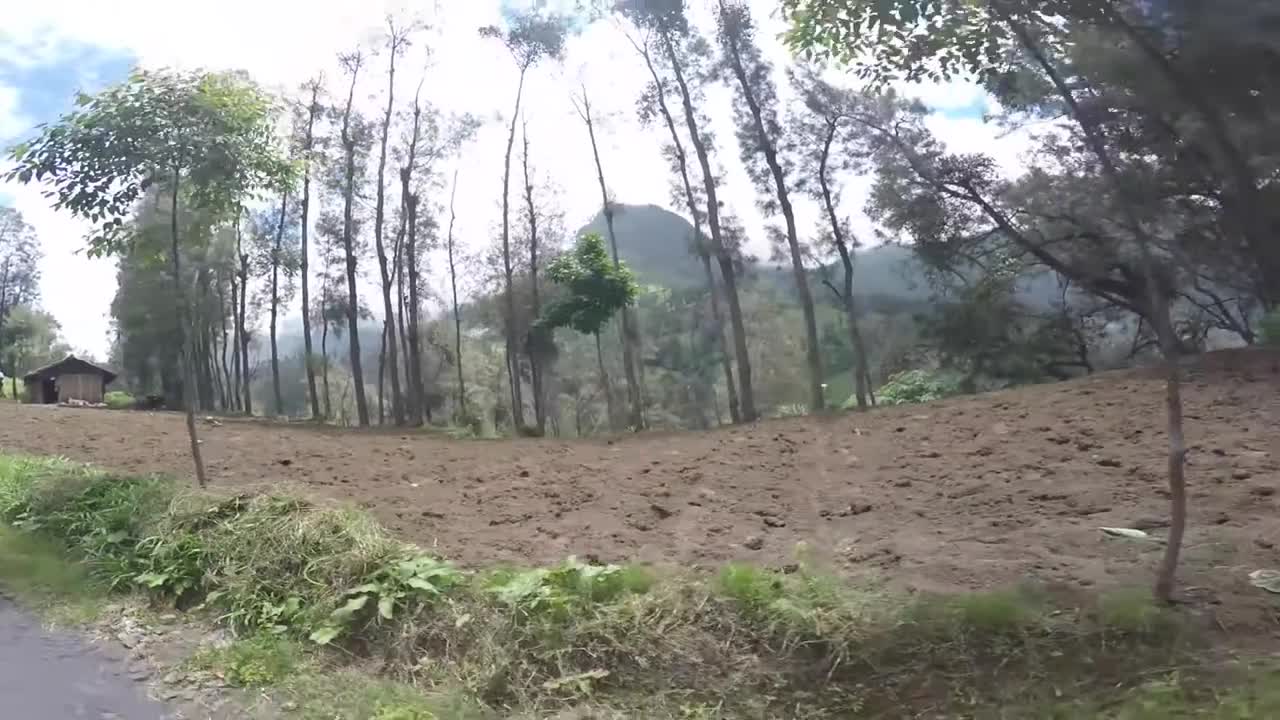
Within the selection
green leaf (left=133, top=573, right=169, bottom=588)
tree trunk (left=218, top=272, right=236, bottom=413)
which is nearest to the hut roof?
tree trunk (left=218, top=272, right=236, bottom=413)

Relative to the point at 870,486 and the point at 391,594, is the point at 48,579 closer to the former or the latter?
the point at 391,594

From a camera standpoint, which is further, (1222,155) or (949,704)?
(1222,155)

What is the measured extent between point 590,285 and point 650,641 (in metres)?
14.5

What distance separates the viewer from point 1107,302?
10.9 meters

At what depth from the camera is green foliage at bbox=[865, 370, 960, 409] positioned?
49.9 ft

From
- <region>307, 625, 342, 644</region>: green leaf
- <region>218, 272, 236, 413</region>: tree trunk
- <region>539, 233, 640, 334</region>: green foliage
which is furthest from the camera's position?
<region>218, 272, 236, 413</region>: tree trunk

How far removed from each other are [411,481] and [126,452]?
3.48 metres

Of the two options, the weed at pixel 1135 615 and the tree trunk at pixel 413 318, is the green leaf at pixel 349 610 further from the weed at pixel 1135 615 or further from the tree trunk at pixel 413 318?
the tree trunk at pixel 413 318

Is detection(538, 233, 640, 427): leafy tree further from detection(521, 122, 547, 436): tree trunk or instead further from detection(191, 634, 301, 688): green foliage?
detection(191, 634, 301, 688): green foliage

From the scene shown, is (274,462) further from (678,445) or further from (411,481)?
(678,445)

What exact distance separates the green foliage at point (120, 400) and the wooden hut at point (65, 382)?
1.60 feet

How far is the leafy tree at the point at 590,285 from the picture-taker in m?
17.3

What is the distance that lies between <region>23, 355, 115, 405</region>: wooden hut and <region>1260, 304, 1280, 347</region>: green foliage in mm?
30555

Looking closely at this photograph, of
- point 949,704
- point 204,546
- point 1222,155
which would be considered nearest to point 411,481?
point 204,546
